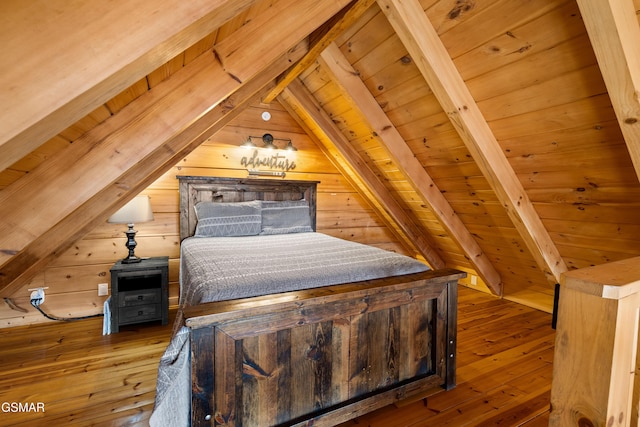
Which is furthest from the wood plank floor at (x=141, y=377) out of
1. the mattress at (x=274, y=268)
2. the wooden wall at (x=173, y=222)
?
the mattress at (x=274, y=268)

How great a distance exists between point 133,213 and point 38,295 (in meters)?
1.13

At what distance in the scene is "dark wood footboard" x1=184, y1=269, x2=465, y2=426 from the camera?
1.17 metres

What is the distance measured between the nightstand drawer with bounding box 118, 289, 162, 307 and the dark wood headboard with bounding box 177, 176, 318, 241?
617 mm

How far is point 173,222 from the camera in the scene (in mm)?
2973

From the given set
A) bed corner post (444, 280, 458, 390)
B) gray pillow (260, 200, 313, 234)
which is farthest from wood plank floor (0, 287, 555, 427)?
gray pillow (260, 200, 313, 234)

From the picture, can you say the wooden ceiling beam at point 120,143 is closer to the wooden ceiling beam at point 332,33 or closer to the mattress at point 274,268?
the wooden ceiling beam at point 332,33

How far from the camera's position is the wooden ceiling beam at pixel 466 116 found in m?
1.59

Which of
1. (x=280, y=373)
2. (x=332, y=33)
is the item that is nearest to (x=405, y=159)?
(x=332, y=33)

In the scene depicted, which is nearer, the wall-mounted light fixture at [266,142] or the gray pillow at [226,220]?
the gray pillow at [226,220]

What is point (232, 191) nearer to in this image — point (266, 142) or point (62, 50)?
point (266, 142)

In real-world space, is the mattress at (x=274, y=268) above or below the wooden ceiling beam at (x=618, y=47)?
below

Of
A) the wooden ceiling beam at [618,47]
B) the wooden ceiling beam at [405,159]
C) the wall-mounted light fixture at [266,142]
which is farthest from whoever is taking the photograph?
the wall-mounted light fixture at [266,142]

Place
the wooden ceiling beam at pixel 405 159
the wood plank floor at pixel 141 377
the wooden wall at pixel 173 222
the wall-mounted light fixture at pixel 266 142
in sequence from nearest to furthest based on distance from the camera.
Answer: the wood plank floor at pixel 141 377 < the wooden ceiling beam at pixel 405 159 < the wooden wall at pixel 173 222 < the wall-mounted light fixture at pixel 266 142

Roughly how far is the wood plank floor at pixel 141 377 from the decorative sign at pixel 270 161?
5.86 feet
